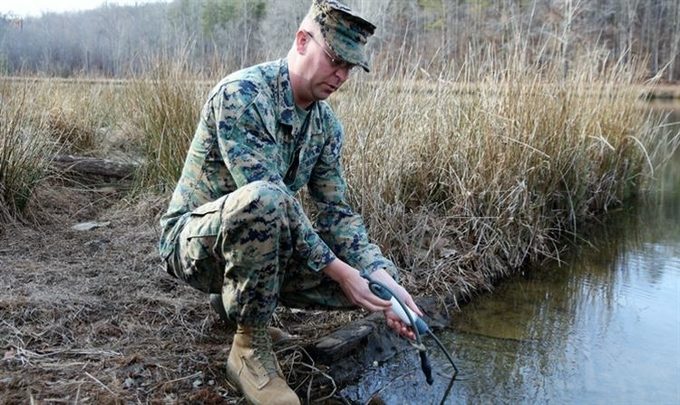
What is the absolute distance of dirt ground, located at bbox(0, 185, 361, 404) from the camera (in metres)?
1.88

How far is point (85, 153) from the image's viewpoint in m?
5.07

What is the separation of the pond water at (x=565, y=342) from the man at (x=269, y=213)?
424 mm

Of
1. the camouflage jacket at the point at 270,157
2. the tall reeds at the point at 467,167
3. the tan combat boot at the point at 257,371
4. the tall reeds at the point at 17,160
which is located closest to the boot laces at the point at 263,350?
the tan combat boot at the point at 257,371

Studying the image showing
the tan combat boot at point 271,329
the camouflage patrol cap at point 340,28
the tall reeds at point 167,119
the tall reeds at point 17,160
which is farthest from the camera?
the tall reeds at point 167,119

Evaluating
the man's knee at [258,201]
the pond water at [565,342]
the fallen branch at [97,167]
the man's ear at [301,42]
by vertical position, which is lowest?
the pond water at [565,342]

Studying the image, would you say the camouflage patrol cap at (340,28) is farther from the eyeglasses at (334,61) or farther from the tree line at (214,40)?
the tree line at (214,40)

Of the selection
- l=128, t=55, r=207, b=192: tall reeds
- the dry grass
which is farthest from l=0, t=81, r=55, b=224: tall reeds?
l=128, t=55, r=207, b=192: tall reeds

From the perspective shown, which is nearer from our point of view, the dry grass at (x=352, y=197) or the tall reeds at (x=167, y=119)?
the dry grass at (x=352, y=197)

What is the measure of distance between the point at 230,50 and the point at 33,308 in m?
2.82

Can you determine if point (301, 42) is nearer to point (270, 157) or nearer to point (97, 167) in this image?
point (270, 157)

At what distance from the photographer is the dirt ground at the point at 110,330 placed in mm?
1885

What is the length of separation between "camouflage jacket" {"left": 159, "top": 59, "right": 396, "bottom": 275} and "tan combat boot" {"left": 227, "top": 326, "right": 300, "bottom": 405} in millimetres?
308

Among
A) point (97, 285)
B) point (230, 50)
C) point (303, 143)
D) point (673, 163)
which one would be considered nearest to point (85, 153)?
point (230, 50)

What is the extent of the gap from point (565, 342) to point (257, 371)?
142cm
